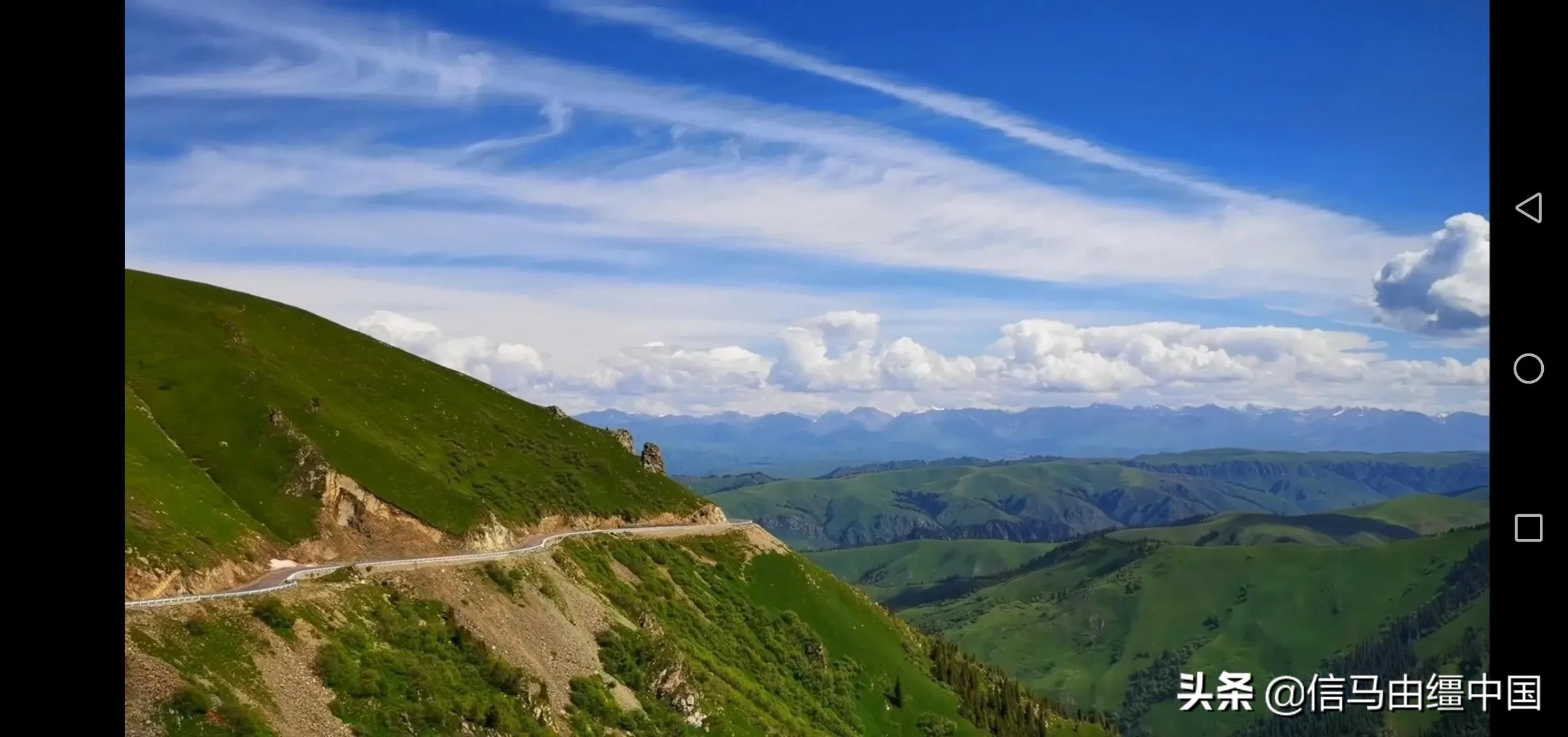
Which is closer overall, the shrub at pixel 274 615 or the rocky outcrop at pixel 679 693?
the shrub at pixel 274 615

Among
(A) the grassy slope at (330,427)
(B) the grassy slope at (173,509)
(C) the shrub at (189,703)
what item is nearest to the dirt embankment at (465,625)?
(C) the shrub at (189,703)

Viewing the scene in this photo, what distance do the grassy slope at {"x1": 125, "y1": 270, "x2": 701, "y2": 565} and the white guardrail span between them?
23.7 feet

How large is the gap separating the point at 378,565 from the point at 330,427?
129 ft

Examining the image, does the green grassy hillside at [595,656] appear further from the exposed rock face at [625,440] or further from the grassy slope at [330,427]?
the exposed rock face at [625,440]

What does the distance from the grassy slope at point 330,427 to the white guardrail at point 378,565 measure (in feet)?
23.7

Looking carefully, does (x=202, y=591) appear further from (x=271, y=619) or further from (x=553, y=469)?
(x=553, y=469)

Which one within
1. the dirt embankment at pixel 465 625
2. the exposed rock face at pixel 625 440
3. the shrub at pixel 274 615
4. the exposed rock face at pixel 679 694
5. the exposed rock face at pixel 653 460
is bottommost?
the exposed rock face at pixel 679 694

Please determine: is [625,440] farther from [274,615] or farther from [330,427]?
[274,615]

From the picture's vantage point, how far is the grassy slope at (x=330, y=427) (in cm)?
9825

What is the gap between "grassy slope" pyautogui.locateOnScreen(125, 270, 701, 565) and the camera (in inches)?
3868

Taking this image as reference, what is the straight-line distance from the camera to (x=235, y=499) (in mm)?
92688

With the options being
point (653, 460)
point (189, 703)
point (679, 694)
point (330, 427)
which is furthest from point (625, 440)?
point (189, 703)

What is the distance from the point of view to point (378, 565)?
77.2 metres
